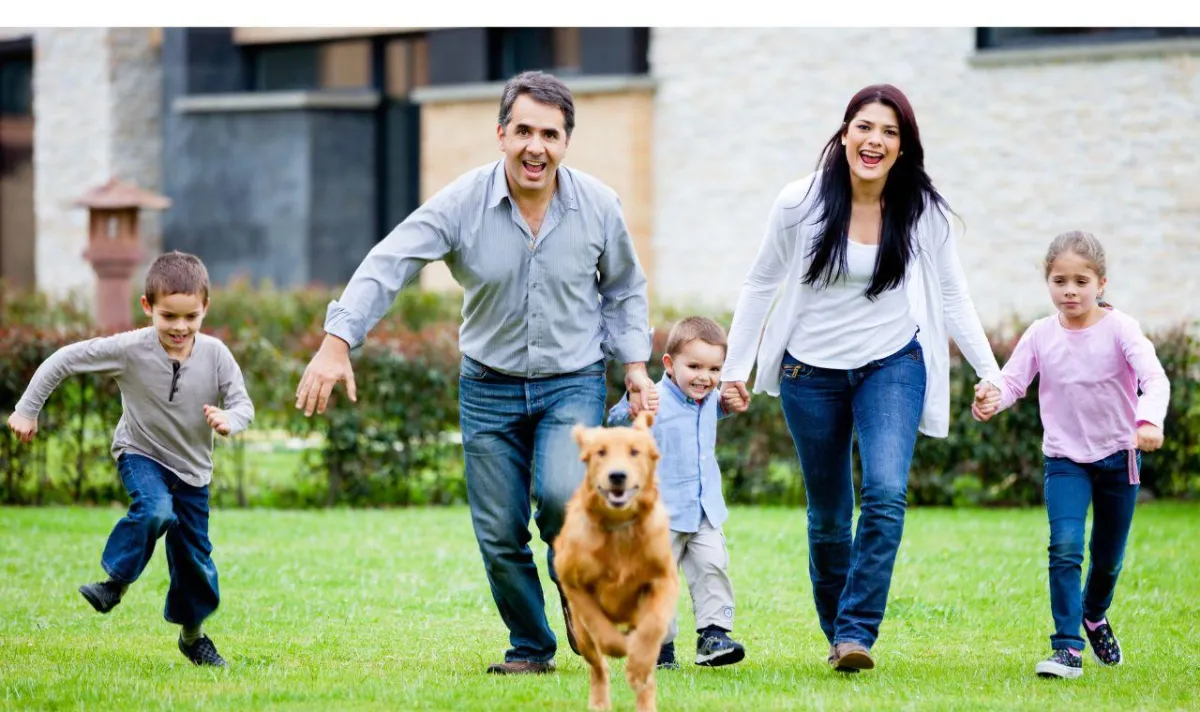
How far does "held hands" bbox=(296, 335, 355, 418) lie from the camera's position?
5184 millimetres

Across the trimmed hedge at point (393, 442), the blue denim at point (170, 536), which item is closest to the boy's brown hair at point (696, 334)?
the blue denim at point (170, 536)

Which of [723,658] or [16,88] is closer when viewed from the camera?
[723,658]

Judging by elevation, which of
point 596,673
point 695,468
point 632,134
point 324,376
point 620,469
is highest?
point 632,134

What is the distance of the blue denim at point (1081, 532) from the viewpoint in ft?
20.2

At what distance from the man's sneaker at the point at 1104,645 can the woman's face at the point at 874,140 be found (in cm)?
210

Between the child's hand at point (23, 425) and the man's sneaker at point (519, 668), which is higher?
the child's hand at point (23, 425)

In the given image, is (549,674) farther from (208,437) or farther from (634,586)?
(208,437)

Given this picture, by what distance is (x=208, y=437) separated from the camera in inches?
247

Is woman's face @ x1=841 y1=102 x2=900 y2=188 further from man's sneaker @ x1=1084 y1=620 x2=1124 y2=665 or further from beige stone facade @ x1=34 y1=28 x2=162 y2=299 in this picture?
beige stone facade @ x1=34 y1=28 x2=162 y2=299

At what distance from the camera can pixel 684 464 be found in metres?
6.35

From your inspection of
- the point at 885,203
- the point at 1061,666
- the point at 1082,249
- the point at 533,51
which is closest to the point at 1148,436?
the point at 1082,249

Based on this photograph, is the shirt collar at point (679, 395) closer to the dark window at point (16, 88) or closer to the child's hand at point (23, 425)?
the child's hand at point (23, 425)

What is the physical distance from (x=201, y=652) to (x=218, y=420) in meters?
1.05

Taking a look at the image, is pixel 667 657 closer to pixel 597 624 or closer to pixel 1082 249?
pixel 597 624
